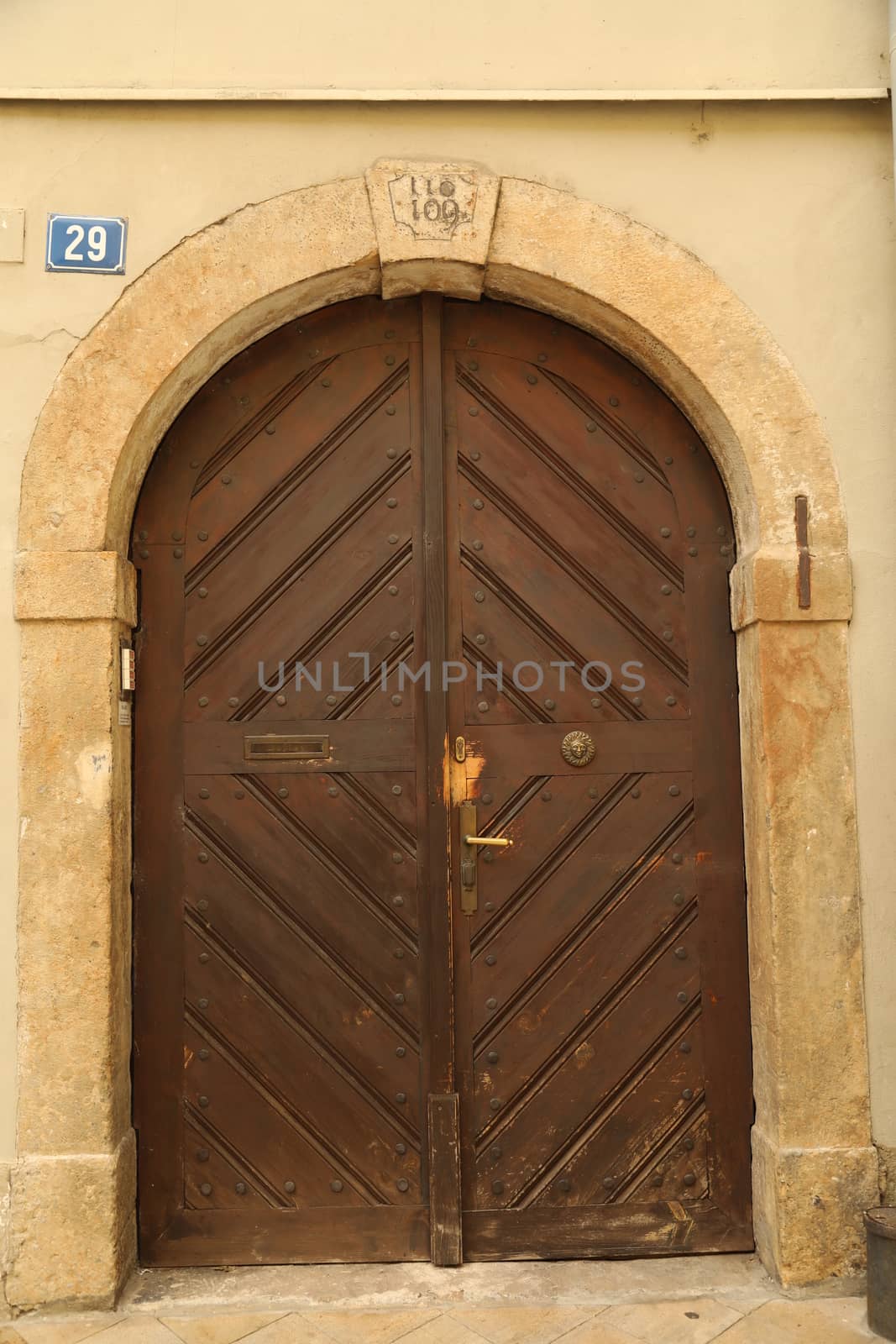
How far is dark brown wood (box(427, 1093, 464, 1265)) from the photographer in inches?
120

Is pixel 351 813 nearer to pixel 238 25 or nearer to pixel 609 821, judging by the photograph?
pixel 609 821

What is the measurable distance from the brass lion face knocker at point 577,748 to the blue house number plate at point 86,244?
1876mm

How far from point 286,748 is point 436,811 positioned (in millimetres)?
489

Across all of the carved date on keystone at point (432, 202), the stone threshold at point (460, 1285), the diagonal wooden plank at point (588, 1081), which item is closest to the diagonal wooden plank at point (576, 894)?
the diagonal wooden plank at point (588, 1081)

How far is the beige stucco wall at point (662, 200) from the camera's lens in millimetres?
3016

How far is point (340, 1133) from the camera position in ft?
10.2

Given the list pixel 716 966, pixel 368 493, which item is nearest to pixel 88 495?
pixel 368 493

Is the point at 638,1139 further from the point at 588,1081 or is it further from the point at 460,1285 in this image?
the point at 460,1285

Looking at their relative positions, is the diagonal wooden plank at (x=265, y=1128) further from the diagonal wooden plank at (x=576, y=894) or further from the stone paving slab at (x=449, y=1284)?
the diagonal wooden plank at (x=576, y=894)

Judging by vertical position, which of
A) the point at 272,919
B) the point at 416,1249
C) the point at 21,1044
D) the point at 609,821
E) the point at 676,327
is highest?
the point at 676,327

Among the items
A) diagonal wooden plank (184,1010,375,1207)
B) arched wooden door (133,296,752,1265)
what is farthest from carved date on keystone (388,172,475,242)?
diagonal wooden plank (184,1010,375,1207)

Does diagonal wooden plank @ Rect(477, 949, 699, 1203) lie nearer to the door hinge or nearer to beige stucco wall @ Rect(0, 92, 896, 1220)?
beige stucco wall @ Rect(0, 92, 896, 1220)

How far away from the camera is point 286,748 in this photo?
3178 millimetres

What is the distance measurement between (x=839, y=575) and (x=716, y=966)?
3.98ft
